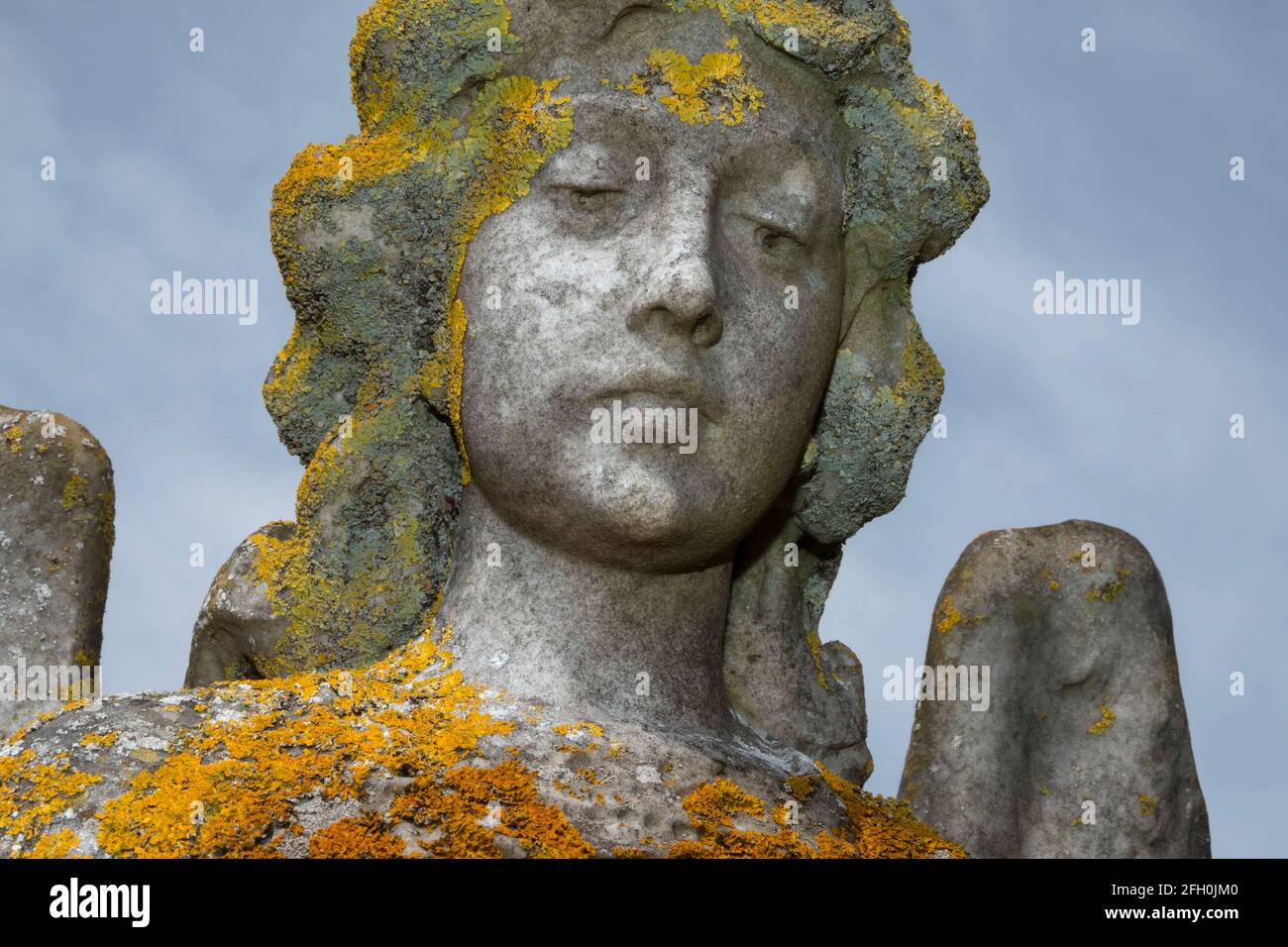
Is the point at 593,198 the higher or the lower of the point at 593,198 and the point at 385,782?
the higher

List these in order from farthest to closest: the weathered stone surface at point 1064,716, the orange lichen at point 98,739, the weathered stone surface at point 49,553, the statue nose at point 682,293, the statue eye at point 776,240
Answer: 1. the weathered stone surface at point 1064,716
2. the weathered stone surface at point 49,553
3. the statue eye at point 776,240
4. the statue nose at point 682,293
5. the orange lichen at point 98,739

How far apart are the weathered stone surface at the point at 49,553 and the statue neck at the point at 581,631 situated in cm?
108

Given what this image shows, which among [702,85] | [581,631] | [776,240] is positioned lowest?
[581,631]

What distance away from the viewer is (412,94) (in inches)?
215

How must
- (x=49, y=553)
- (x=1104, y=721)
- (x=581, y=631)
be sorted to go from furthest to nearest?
(x=1104, y=721)
(x=49, y=553)
(x=581, y=631)

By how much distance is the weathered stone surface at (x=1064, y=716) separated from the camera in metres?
6.15

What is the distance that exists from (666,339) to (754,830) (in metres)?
1.21

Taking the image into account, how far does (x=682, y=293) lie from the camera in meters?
4.95

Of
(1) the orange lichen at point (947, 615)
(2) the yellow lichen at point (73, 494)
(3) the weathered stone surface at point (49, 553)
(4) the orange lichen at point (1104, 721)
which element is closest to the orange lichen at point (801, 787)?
(1) the orange lichen at point (947, 615)

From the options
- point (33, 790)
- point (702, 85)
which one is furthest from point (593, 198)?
point (33, 790)

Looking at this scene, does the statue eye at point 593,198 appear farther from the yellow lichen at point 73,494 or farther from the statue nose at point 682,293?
the yellow lichen at point 73,494

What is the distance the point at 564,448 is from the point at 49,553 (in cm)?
165

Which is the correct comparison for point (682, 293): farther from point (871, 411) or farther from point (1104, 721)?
point (1104, 721)

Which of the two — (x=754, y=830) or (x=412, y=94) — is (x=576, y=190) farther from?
(x=754, y=830)
